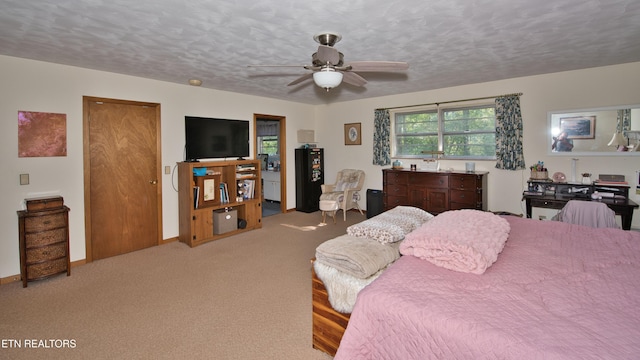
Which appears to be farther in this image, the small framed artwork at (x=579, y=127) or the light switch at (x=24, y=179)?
the small framed artwork at (x=579, y=127)

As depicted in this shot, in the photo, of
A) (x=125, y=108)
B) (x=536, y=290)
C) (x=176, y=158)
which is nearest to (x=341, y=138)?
(x=176, y=158)

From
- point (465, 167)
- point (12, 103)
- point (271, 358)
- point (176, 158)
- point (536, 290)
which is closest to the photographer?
point (536, 290)

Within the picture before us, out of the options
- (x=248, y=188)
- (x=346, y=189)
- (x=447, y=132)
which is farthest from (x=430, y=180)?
(x=248, y=188)

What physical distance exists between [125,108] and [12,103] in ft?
3.68

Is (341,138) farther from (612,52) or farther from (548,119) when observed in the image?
(612,52)

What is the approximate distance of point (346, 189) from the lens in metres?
6.07

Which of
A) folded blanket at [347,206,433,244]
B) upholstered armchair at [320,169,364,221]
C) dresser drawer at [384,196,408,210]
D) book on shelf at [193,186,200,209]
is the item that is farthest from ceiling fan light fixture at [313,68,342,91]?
upholstered armchair at [320,169,364,221]

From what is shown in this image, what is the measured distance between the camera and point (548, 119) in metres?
4.50

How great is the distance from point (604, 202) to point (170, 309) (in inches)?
202

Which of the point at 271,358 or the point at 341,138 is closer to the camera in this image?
the point at 271,358

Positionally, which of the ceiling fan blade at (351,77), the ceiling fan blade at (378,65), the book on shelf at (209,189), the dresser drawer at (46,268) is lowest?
the dresser drawer at (46,268)

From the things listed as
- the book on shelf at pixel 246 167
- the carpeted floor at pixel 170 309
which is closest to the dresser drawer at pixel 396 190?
the carpeted floor at pixel 170 309

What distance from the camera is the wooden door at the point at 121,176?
13.1 ft

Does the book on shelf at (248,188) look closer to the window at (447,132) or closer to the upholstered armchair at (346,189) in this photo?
the upholstered armchair at (346,189)
